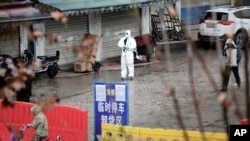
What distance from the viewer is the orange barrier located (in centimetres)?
1177

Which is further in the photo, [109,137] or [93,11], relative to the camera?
[93,11]

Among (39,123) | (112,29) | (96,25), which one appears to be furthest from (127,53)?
(39,123)

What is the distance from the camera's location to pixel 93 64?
2111 cm

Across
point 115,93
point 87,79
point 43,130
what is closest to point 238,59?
point 87,79

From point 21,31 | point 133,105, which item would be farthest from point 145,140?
point 21,31

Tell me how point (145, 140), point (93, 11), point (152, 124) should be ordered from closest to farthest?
point (145, 140) < point (152, 124) < point (93, 11)

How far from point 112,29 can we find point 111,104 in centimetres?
1192

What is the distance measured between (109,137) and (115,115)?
64 centimetres

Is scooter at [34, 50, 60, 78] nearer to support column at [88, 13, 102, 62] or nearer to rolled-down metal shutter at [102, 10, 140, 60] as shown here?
support column at [88, 13, 102, 62]

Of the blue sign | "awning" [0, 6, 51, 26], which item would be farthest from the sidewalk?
the blue sign

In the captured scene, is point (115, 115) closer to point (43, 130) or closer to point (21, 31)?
point (43, 130)

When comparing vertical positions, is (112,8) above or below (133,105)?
above

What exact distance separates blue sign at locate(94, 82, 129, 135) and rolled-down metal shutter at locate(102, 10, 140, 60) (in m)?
10.5

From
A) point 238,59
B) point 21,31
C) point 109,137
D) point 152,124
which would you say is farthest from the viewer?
point 21,31
